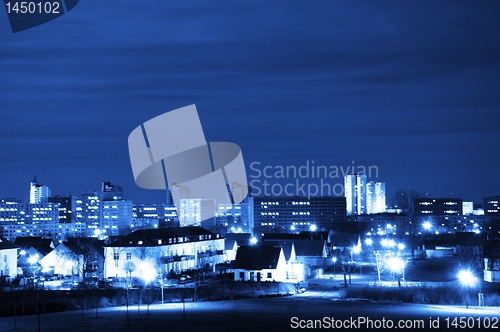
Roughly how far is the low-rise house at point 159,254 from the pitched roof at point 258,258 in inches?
114

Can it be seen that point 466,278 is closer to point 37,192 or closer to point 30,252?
point 30,252

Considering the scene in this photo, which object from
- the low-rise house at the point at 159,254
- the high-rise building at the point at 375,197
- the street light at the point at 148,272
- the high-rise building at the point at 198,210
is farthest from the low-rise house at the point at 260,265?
the high-rise building at the point at 375,197

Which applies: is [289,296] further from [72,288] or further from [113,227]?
[113,227]

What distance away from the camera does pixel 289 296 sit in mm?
19750

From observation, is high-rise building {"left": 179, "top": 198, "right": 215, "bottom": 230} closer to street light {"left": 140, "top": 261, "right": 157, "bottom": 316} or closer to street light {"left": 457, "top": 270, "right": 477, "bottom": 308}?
street light {"left": 140, "top": 261, "right": 157, "bottom": 316}

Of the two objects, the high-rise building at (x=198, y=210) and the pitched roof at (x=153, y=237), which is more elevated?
the high-rise building at (x=198, y=210)

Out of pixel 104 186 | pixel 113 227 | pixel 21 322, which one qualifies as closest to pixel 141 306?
pixel 21 322

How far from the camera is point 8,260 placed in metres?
25.5

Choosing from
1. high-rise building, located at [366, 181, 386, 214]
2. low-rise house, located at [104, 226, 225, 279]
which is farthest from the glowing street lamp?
high-rise building, located at [366, 181, 386, 214]

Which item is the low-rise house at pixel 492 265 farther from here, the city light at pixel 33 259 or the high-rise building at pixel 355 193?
the high-rise building at pixel 355 193

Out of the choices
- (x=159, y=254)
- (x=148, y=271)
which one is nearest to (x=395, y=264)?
Answer: (x=159, y=254)

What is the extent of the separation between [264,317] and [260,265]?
8884mm

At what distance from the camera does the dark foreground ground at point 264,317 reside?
541 inches

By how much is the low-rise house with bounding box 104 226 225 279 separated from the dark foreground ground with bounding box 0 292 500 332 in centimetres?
724
